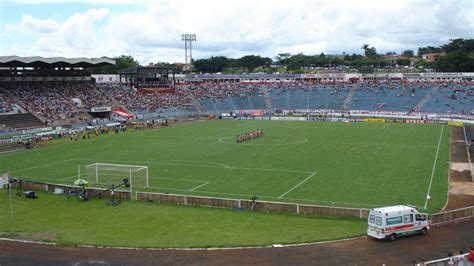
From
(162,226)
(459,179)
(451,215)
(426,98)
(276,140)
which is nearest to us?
(451,215)

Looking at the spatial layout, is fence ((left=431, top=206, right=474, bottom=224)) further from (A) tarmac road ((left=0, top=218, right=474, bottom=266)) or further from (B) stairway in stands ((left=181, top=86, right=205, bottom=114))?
(B) stairway in stands ((left=181, top=86, right=205, bottom=114))

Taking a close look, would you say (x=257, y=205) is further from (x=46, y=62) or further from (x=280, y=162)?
(x=46, y=62)

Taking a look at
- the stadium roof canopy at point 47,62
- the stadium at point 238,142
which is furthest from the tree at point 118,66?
the stadium roof canopy at point 47,62

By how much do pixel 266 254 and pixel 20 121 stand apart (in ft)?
197

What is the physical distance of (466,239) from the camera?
22.8 meters

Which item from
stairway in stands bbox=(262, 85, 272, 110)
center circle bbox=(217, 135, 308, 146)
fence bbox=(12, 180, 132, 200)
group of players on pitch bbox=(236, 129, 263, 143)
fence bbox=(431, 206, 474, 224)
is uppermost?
stairway in stands bbox=(262, 85, 272, 110)

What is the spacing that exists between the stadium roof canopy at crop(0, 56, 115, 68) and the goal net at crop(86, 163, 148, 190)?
154 ft

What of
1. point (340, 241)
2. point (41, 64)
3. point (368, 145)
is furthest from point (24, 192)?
point (41, 64)

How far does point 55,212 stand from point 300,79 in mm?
107298

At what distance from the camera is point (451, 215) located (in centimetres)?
2572

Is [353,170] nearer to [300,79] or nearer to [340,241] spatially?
[340,241]

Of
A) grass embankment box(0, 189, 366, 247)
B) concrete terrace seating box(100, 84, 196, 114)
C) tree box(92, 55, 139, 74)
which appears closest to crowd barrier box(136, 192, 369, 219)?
grass embankment box(0, 189, 366, 247)

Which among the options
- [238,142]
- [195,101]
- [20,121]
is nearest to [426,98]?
[195,101]

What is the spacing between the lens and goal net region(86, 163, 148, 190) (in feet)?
118
